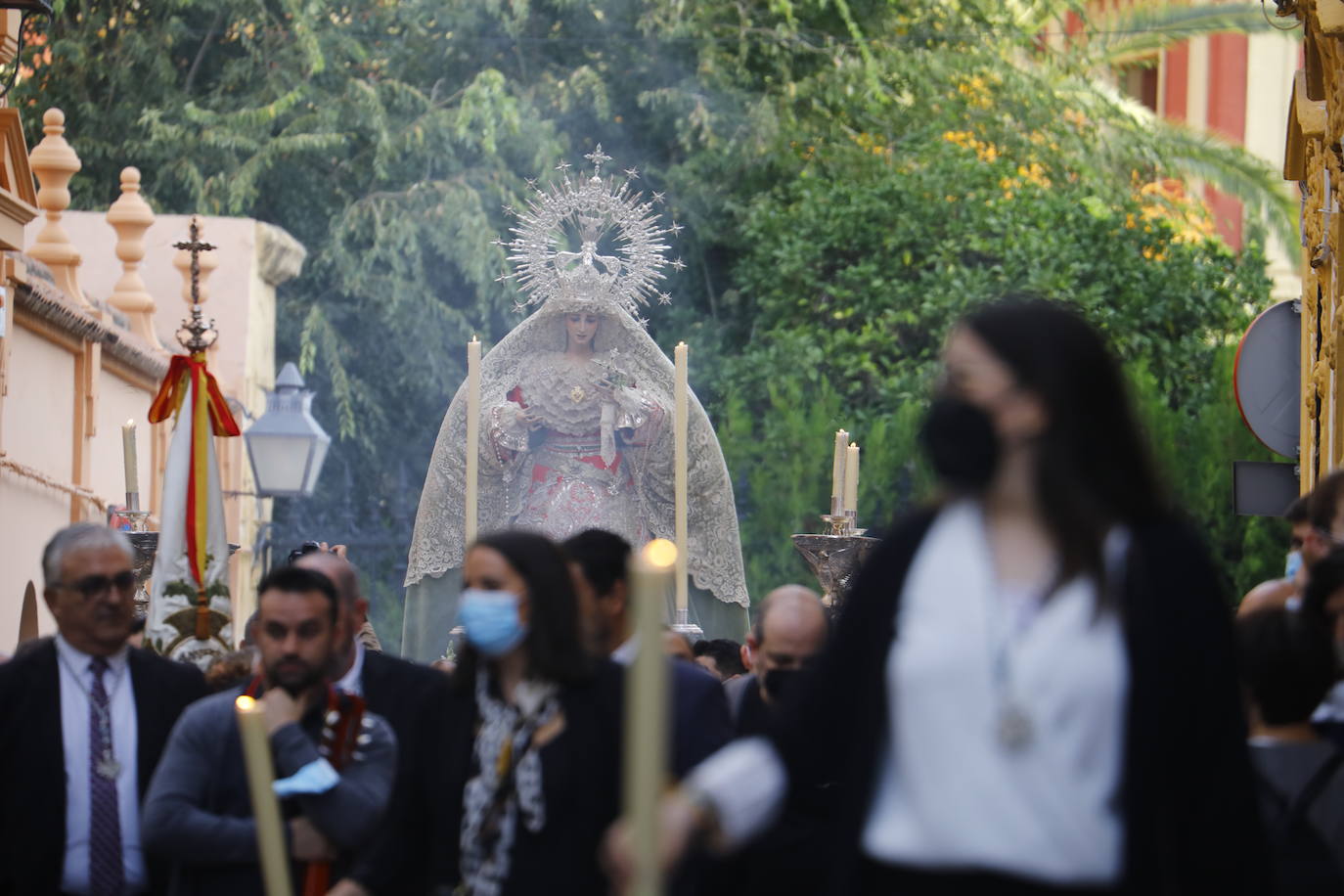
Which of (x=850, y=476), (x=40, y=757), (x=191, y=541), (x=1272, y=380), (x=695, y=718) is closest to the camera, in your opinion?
(x=695, y=718)

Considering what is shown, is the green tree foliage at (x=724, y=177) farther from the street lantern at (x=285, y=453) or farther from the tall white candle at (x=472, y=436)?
the street lantern at (x=285, y=453)

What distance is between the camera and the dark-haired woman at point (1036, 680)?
277 cm

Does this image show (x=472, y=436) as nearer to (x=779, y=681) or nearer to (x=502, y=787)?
(x=779, y=681)

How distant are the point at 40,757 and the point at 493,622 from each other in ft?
4.72

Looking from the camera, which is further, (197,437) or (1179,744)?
(197,437)

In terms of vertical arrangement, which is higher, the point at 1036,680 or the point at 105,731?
the point at 1036,680

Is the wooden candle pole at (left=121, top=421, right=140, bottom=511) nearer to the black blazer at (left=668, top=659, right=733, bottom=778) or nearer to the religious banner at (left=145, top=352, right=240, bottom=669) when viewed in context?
the religious banner at (left=145, top=352, right=240, bottom=669)

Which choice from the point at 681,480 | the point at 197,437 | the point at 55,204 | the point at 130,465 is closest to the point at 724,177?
the point at 55,204

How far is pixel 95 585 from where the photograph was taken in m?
4.72

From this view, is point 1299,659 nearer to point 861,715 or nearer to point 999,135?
point 861,715

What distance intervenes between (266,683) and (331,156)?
1672 cm

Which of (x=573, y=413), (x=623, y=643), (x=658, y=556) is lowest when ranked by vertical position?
(x=623, y=643)

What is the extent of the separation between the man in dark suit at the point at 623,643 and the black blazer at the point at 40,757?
975 mm

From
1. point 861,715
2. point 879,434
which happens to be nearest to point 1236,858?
point 861,715
